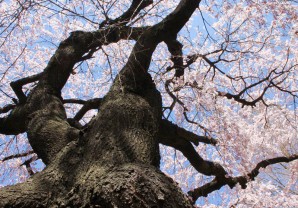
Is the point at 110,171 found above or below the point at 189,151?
below

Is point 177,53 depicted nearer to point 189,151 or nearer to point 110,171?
point 189,151

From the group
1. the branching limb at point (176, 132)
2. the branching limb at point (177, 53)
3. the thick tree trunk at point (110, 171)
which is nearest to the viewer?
the thick tree trunk at point (110, 171)

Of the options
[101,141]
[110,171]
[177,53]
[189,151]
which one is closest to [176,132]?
[189,151]

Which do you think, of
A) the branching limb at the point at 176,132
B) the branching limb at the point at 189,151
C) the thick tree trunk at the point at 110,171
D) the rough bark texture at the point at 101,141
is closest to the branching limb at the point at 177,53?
the rough bark texture at the point at 101,141

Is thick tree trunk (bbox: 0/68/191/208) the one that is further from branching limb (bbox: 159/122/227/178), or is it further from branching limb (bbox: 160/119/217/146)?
branching limb (bbox: 159/122/227/178)

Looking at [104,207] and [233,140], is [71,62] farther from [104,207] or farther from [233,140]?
[233,140]

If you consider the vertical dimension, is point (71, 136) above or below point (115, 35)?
below

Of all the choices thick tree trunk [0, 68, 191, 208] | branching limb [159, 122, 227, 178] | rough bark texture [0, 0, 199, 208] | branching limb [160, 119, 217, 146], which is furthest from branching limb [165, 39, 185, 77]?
thick tree trunk [0, 68, 191, 208]

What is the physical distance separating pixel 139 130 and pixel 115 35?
197 centimetres

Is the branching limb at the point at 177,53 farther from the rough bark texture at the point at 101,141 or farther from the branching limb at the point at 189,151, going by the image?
the branching limb at the point at 189,151

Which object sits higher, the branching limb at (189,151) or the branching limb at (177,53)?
the branching limb at (177,53)

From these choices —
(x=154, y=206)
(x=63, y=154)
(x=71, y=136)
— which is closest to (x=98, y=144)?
(x=63, y=154)

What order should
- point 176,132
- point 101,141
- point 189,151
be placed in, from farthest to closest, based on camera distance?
1. point 189,151
2. point 176,132
3. point 101,141

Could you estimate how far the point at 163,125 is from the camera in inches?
134
